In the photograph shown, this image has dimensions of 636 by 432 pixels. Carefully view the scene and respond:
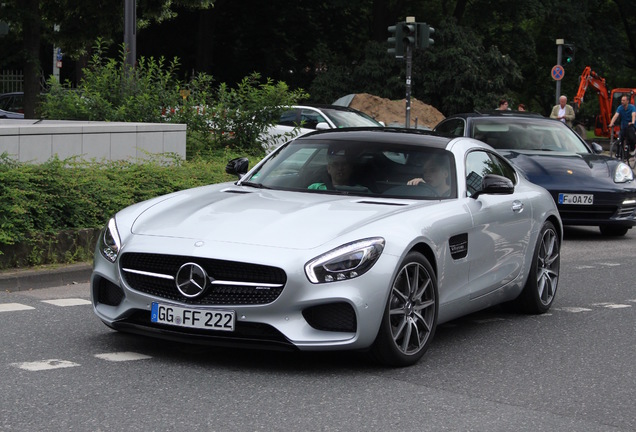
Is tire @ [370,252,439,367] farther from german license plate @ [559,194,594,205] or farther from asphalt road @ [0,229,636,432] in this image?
german license plate @ [559,194,594,205]

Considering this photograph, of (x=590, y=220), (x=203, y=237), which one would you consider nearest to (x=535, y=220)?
(x=203, y=237)

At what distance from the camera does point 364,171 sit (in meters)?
7.67

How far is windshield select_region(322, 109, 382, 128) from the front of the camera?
2244cm

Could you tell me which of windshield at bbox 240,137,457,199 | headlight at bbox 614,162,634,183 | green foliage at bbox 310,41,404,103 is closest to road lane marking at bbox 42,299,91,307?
windshield at bbox 240,137,457,199

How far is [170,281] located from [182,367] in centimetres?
47

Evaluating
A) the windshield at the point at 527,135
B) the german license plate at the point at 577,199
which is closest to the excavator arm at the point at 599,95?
the windshield at the point at 527,135

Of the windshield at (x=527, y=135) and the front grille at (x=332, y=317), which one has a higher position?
the windshield at (x=527, y=135)

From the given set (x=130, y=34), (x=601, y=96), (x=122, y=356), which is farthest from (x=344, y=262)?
(x=601, y=96)

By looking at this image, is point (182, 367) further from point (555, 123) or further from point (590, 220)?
point (555, 123)

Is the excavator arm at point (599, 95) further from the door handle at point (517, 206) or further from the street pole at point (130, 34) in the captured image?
the door handle at point (517, 206)

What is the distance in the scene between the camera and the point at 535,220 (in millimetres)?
8680

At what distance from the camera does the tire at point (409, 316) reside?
253 inches

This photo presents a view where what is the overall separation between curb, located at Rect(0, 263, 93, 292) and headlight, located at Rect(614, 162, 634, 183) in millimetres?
7347

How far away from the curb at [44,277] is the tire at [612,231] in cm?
768
